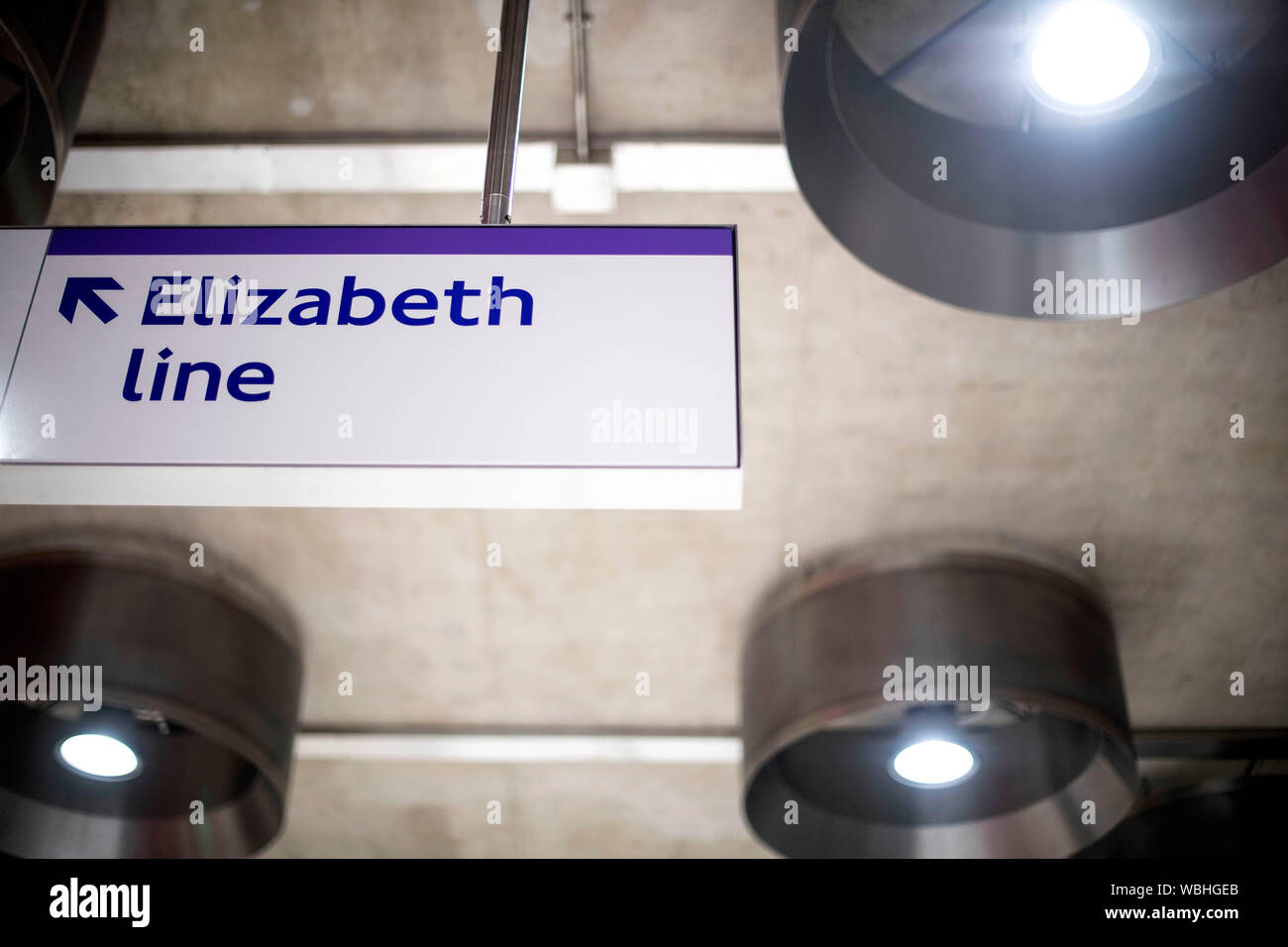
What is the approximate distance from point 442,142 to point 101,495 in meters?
2.28

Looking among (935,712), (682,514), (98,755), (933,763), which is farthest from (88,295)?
(933,763)

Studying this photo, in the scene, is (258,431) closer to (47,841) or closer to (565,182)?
(565,182)

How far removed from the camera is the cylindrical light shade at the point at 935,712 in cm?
441

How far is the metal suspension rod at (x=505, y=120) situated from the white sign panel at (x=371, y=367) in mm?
78

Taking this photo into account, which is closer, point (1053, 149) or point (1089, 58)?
point (1089, 58)

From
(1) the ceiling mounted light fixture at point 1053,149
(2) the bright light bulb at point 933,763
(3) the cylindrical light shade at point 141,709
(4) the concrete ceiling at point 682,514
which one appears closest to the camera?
(1) the ceiling mounted light fixture at point 1053,149

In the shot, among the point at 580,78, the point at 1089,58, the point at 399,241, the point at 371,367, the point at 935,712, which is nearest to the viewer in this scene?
the point at 371,367

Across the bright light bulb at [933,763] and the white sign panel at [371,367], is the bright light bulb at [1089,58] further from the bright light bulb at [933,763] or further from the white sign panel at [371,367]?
the bright light bulb at [933,763]

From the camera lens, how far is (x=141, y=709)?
4.85m

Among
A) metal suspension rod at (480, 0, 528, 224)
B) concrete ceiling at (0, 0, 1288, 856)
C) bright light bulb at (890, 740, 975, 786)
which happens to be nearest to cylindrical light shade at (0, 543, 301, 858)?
concrete ceiling at (0, 0, 1288, 856)

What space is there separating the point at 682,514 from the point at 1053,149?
2464mm

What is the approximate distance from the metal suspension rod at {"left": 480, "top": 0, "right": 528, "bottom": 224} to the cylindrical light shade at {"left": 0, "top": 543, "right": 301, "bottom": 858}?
3.19m

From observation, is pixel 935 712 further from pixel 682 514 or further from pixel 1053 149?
pixel 1053 149

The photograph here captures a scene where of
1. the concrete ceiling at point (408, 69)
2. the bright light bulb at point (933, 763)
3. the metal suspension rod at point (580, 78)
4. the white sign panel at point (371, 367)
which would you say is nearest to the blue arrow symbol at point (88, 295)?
the white sign panel at point (371, 367)
